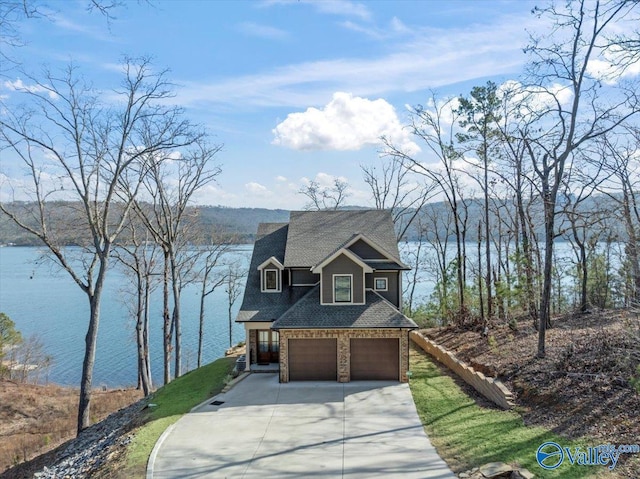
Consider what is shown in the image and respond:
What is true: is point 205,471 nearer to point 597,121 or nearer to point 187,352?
point 597,121

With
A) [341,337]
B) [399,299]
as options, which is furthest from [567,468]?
[399,299]

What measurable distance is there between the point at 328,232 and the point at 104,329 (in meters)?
30.0

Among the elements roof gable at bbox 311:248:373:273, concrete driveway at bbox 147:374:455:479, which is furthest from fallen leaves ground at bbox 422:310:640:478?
roof gable at bbox 311:248:373:273

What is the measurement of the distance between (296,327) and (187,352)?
23.4 metres

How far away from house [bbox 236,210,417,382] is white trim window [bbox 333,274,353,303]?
37mm

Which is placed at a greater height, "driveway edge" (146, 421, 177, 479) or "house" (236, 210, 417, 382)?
"house" (236, 210, 417, 382)

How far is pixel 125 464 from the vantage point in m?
10.3

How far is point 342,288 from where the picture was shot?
16.7 m

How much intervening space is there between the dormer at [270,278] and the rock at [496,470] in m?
10.6

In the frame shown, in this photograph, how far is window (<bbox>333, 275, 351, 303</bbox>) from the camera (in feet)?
54.6

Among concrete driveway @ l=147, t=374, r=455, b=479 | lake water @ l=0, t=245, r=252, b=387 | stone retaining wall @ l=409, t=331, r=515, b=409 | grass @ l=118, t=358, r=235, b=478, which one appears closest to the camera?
concrete driveway @ l=147, t=374, r=455, b=479

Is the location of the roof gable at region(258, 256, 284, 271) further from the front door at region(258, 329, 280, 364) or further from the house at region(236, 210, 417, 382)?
the front door at region(258, 329, 280, 364)

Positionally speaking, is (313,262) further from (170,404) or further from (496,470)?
(496,470)

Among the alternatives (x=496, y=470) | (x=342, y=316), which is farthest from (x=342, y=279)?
(x=496, y=470)
